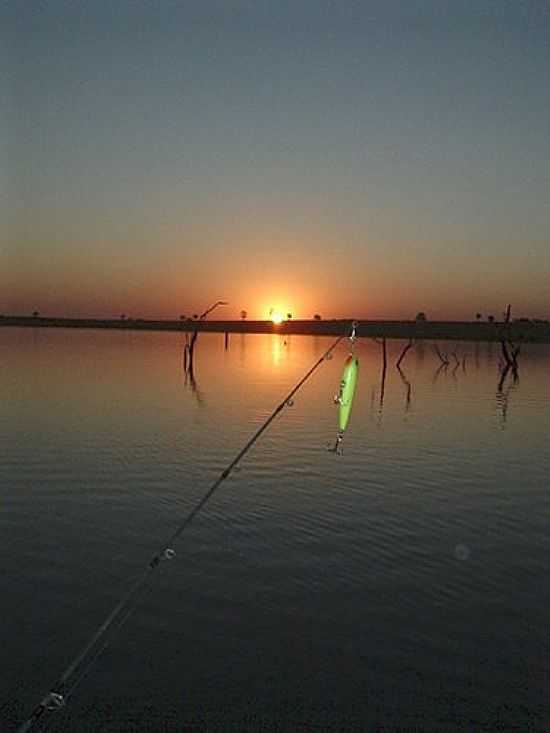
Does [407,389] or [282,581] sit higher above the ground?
[282,581]

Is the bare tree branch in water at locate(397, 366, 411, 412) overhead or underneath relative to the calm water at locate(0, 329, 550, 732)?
underneath

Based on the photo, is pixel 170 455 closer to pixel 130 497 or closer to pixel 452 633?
pixel 130 497

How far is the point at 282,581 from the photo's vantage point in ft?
40.3

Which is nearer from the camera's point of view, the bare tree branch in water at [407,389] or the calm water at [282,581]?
the calm water at [282,581]

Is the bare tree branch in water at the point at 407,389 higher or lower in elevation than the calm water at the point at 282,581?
lower

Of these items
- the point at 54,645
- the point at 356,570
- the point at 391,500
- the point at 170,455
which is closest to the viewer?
the point at 54,645

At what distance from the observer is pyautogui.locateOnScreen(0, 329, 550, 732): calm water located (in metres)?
8.52

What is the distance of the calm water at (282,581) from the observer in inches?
336

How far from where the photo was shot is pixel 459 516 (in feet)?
55.8

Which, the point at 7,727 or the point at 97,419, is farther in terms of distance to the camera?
the point at 97,419

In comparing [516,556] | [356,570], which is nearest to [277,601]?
[356,570]

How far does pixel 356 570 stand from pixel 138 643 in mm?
4689

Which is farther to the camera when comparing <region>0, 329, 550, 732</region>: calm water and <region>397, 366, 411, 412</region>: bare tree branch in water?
<region>397, 366, 411, 412</region>: bare tree branch in water

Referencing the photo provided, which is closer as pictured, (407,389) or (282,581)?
(282,581)
